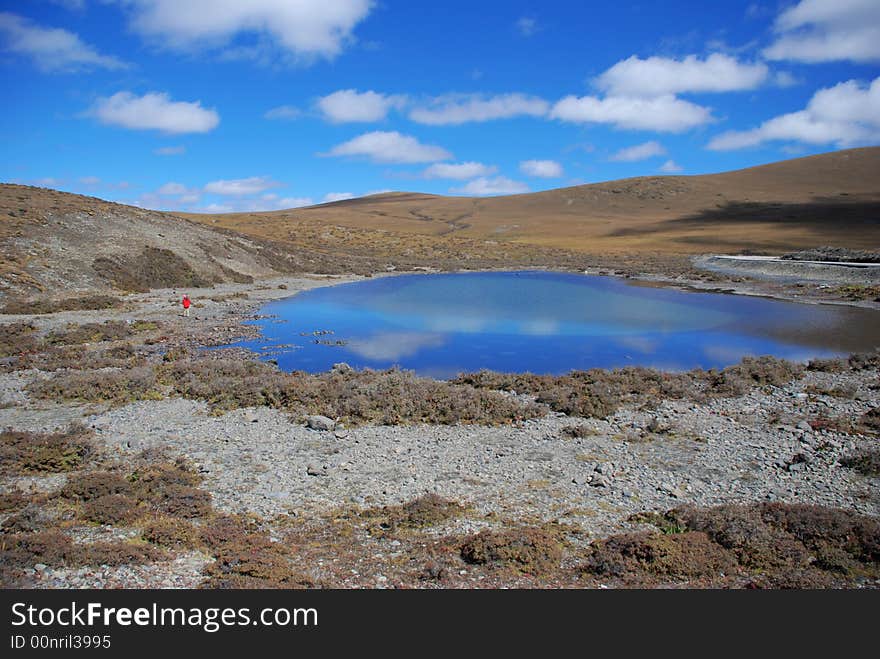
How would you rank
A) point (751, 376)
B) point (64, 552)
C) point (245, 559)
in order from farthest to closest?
point (751, 376)
point (245, 559)
point (64, 552)

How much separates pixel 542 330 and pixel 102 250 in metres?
34.0

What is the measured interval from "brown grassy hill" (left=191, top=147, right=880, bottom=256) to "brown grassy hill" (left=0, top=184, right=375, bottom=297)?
34850 mm

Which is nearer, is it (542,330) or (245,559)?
(245,559)

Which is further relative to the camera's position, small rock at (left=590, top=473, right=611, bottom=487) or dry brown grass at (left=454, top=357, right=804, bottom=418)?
dry brown grass at (left=454, top=357, right=804, bottom=418)

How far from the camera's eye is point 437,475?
1188 cm

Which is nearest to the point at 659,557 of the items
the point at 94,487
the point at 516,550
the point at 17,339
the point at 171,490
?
the point at 516,550

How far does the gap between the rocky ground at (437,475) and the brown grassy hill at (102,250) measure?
2339cm

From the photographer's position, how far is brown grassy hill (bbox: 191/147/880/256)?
100 meters

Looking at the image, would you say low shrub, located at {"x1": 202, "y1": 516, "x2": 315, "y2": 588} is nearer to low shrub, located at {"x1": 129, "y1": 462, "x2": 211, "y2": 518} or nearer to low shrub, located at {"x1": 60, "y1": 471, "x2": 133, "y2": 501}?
low shrub, located at {"x1": 129, "y1": 462, "x2": 211, "y2": 518}

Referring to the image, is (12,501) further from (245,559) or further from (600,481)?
(600,481)

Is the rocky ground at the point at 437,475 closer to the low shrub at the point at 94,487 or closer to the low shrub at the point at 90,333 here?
the low shrub at the point at 94,487

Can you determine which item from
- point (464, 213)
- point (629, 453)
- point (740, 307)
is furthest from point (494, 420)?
point (464, 213)

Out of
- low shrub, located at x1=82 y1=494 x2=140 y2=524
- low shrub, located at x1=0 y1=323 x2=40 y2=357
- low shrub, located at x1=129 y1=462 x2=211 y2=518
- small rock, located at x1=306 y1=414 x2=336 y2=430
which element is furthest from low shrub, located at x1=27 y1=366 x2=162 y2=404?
low shrub, located at x1=82 y1=494 x2=140 y2=524

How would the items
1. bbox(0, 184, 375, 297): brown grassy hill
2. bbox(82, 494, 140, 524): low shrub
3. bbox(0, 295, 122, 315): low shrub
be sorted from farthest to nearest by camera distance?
1. bbox(0, 184, 375, 297): brown grassy hill
2. bbox(0, 295, 122, 315): low shrub
3. bbox(82, 494, 140, 524): low shrub
